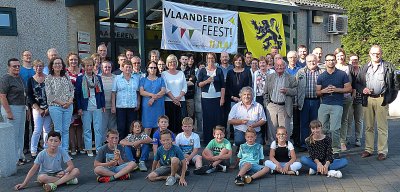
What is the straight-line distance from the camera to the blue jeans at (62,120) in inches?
278

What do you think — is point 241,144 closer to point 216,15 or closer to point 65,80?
point 65,80

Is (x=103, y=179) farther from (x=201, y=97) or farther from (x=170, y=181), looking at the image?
(x=201, y=97)

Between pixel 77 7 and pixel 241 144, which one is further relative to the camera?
pixel 77 7

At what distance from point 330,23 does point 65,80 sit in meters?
12.8

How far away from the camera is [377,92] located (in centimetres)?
715

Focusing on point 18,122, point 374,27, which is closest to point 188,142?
point 18,122

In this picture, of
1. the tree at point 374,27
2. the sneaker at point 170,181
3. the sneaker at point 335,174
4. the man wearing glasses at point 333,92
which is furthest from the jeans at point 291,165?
the tree at point 374,27

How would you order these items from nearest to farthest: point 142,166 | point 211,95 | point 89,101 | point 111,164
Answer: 1. point 111,164
2. point 142,166
3. point 89,101
4. point 211,95

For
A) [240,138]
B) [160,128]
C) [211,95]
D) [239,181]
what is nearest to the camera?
[239,181]

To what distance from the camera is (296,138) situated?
816 cm

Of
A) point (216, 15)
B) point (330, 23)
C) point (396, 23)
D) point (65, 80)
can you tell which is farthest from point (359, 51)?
point (65, 80)

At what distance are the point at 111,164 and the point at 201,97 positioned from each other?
9.14ft

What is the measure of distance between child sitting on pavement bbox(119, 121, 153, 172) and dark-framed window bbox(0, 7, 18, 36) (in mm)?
4053

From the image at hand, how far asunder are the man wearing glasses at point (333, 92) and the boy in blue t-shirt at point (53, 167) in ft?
14.0
